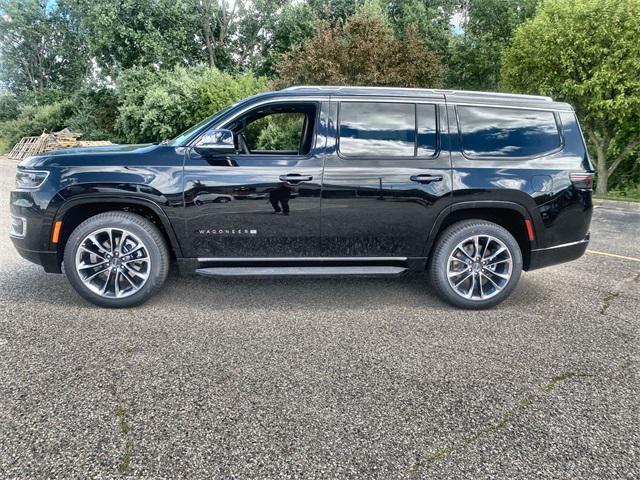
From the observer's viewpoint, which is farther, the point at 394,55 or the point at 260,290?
the point at 394,55

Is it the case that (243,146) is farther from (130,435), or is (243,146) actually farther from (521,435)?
(521,435)

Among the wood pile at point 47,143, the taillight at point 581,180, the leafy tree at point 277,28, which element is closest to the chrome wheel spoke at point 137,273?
the taillight at point 581,180

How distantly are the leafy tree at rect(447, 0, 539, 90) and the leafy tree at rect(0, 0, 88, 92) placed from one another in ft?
144

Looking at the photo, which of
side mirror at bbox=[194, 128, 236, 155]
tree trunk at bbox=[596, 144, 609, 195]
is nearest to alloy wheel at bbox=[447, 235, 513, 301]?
side mirror at bbox=[194, 128, 236, 155]

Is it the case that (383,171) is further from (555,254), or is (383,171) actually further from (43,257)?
(43,257)

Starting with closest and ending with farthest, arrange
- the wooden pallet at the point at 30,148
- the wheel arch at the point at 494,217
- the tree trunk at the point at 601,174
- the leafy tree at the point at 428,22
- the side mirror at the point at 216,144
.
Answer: the side mirror at the point at 216,144
the wheel arch at the point at 494,217
the tree trunk at the point at 601,174
the leafy tree at the point at 428,22
the wooden pallet at the point at 30,148

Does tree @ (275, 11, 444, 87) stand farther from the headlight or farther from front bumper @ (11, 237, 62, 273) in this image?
front bumper @ (11, 237, 62, 273)

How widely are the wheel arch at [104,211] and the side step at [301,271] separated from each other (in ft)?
1.35

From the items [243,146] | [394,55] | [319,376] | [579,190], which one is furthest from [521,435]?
[394,55]

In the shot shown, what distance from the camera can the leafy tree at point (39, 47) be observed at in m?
47.0

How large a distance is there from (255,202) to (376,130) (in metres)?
1.26

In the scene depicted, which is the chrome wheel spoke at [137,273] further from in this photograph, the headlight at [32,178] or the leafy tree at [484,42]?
the leafy tree at [484,42]

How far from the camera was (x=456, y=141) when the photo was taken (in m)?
3.83

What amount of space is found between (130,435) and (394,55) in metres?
18.3
